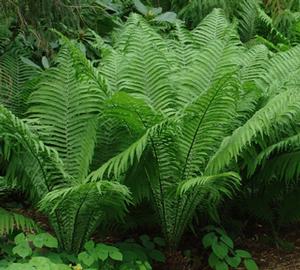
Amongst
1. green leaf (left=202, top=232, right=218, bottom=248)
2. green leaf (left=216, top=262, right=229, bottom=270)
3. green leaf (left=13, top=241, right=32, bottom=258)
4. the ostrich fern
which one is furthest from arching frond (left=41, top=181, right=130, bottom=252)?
green leaf (left=216, top=262, right=229, bottom=270)

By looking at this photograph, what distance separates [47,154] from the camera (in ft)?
10.0

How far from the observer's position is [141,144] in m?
2.89

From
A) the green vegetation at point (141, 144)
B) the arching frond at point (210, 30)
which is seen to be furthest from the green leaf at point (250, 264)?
the arching frond at point (210, 30)

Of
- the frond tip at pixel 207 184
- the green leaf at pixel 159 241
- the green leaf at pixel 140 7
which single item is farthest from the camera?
the green leaf at pixel 140 7

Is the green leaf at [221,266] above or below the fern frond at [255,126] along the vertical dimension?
below

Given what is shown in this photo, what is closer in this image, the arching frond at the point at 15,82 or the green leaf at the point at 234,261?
the green leaf at the point at 234,261

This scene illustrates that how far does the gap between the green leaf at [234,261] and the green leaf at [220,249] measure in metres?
0.04

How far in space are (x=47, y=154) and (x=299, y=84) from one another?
181 centimetres

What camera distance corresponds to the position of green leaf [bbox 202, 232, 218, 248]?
337 cm

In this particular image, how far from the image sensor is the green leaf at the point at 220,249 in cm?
331

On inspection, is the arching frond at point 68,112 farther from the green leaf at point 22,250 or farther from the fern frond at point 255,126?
the fern frond at point 255,126

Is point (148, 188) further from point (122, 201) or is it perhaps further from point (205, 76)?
point (205, 76)

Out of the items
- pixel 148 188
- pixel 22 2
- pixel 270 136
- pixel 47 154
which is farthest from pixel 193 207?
pixel 22 2

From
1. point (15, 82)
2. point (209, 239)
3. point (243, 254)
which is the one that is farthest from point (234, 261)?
point (15, 82)
